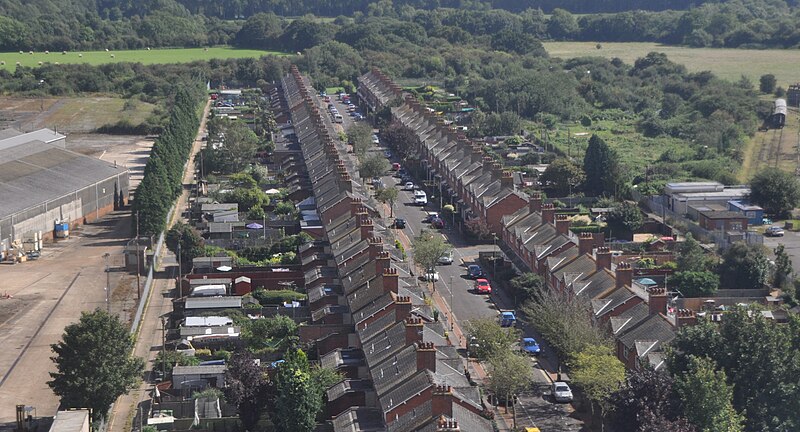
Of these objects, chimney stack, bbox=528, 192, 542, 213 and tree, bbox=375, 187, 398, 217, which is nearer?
chimney stack, bbox=528, 192, 542, 213

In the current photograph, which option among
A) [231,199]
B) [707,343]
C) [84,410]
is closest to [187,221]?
[231,199]

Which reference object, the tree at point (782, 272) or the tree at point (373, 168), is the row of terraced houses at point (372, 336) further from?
the tree at point (782, 272)

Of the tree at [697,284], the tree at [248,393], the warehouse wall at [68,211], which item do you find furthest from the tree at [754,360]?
the warehouse wall at [68,211]

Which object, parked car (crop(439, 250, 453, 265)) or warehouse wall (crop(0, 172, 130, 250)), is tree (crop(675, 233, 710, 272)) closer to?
parked car (crop(439, 250, 453, 265))

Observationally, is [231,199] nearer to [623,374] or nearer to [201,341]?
[201,341]

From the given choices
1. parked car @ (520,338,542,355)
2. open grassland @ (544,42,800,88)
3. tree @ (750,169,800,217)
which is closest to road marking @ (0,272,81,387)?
parked car @ (520,338,542,355)

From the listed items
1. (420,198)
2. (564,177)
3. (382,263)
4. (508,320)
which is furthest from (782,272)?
(420,198)

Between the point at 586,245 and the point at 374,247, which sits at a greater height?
the point at 374,247

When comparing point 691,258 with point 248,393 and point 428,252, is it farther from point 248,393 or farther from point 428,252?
point 248,393
